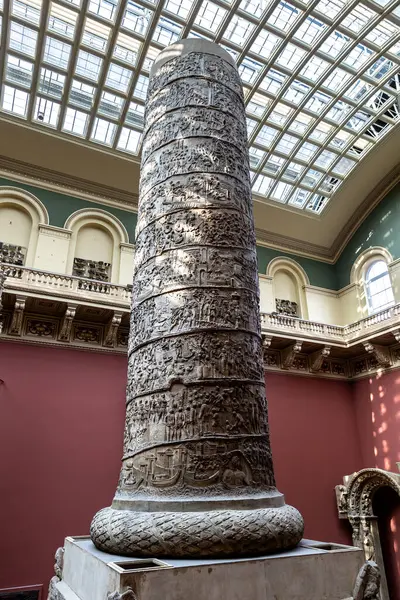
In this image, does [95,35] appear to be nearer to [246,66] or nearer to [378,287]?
[246,66]

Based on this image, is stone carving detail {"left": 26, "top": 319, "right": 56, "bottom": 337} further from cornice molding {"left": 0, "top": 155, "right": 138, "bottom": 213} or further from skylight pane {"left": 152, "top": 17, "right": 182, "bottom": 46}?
skylight pane {"left": 152, "top": 17, "right": 182, "bottom": 46}

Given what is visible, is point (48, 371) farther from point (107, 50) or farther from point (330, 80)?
point (330, 80)

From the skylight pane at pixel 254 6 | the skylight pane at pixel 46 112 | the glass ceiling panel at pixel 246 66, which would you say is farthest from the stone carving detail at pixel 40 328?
the skylight pane at pixel 254 6

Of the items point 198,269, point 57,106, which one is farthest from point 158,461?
point 57,106

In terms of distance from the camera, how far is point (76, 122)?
1468 cm

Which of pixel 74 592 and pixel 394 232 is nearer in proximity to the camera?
pixel 74 592

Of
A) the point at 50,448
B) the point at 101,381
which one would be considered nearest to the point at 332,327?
the point at 101,381

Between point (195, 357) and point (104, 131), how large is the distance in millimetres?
13396

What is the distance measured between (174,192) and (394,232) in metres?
13.3

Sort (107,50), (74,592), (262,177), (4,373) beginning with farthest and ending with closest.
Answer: (262,177) < (107,50) < (4,373) < (74,592)

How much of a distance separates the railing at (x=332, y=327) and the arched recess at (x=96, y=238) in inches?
201

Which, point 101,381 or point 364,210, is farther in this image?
point 364,210

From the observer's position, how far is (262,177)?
17.2 metres

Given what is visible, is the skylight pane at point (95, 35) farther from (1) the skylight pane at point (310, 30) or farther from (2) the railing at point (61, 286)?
(2) the railing at point (61, 286)
